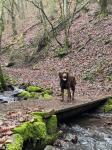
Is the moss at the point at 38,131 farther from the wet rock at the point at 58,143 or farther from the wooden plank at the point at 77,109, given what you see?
the wooden plank at the point at 77,109

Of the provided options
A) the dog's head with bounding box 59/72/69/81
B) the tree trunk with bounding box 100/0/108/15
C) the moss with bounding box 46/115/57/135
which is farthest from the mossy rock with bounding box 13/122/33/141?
the tree trunk with bounding box 100/0/108/15

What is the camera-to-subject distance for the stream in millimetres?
11742

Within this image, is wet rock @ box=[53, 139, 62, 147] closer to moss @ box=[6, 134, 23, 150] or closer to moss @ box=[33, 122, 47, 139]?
moss @ box=[33, 122, 47, 139]

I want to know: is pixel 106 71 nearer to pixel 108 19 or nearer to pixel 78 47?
pixel 78 47

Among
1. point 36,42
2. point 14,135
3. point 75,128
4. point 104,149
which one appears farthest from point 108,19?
point 14,135

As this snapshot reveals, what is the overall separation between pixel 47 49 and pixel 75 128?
1760cm

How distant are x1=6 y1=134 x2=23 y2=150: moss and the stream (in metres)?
1.85

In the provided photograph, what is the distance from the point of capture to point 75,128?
13820 millimetres

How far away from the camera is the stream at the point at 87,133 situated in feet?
38.5

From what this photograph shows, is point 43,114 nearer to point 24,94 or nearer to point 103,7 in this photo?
point 24,94

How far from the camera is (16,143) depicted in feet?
29.8

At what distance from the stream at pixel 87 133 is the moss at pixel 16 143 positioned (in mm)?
1853

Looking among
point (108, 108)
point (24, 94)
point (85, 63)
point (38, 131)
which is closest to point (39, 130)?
point (38, 131)

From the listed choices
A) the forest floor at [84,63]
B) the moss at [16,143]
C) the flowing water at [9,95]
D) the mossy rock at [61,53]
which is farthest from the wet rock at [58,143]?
the mossy rock at [61,53]
